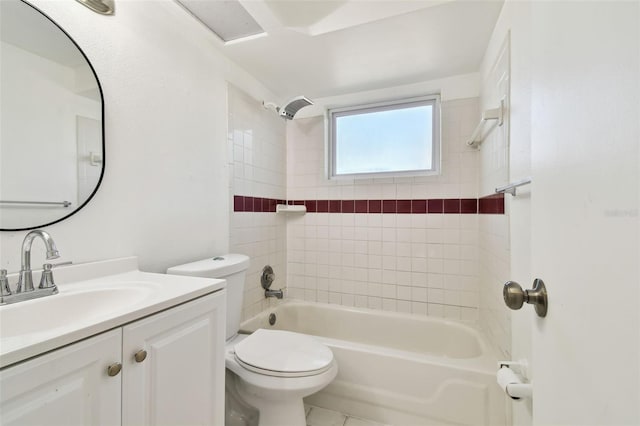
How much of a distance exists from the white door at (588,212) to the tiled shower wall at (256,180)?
1.64 metres

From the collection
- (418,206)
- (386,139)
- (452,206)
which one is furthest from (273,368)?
(386,139)

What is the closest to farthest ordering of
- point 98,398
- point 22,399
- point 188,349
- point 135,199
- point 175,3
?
point 22,399 < point 98,398 < point 188,349 < point 135,199 < point 175,3

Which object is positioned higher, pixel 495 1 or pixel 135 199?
pixel 495 1

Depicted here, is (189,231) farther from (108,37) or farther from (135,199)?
(108,37)

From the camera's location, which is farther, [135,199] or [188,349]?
[135,199]

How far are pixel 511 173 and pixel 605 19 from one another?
101 cm

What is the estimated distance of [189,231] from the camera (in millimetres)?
1501

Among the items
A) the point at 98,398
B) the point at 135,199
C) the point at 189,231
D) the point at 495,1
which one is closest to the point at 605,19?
the point at 98,398

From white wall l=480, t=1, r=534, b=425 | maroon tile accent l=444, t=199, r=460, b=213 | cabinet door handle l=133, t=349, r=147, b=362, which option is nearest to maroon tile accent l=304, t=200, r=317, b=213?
maroon tile accent l=444, t=199, r=460, b=213

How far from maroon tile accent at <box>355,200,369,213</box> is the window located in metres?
0.23

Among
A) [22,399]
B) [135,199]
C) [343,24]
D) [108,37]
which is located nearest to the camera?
[22,399]

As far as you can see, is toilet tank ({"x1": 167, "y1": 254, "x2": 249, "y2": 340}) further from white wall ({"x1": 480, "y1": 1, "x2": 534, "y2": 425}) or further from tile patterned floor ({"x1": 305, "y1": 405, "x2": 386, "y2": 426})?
white wall ({"x1": 480, "y1": 1, "x2": 534, "y2": 425})

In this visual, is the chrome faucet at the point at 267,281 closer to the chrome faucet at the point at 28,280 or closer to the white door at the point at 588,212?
the chrome faucet at the point at 28,280

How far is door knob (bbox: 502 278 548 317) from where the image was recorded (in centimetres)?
51
